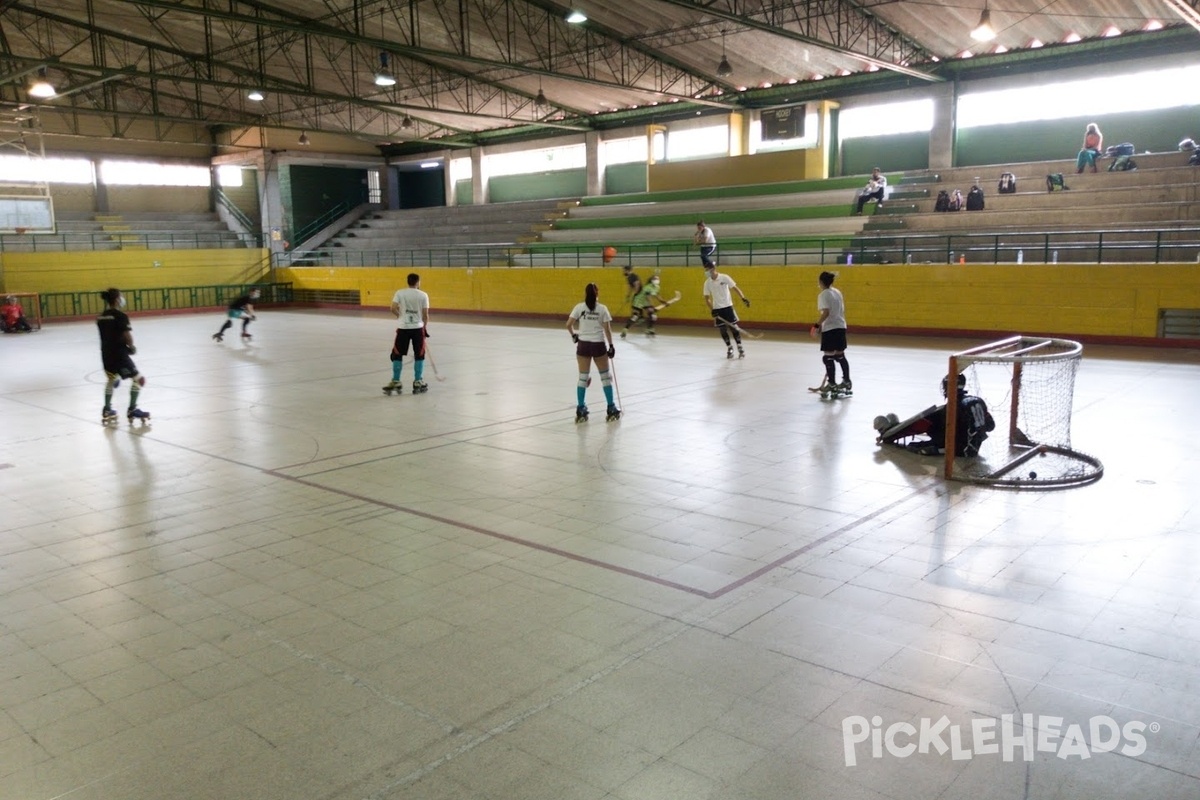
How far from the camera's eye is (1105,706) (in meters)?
4.30

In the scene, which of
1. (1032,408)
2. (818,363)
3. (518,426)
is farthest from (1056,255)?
(518,426)

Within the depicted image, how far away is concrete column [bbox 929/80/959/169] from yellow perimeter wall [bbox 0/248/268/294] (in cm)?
2930

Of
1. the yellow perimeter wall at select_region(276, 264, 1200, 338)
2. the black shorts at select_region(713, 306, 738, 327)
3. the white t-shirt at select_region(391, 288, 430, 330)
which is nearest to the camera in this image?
the white t-shirt at select_region(391, 288, 430, 330)

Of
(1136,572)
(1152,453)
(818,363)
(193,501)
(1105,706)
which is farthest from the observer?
(818,363)

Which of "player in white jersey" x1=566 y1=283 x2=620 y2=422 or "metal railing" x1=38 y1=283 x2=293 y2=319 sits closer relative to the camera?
"player in white jersey" x1=566 y1=283 x2=620 y2=422

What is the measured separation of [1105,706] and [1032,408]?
25.4ft

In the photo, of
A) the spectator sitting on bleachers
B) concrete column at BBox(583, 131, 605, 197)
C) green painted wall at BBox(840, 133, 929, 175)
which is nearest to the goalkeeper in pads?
the spectator sitting on bleachers

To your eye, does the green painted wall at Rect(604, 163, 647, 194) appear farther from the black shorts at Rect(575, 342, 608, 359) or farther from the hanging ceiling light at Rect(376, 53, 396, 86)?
the black shorts at Rect(575, 342, 608, 359)

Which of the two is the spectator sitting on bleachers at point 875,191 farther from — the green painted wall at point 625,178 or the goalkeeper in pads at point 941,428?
the goalkeeper in pads at point 941,428

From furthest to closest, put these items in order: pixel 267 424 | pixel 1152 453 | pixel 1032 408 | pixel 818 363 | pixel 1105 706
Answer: pixel 818 363 → pixel 267 424 → pixel 1032 408 → pixel 1152 453 → pixel 1105 706

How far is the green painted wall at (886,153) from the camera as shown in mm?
33094

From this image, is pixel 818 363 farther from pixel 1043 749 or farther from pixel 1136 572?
pixel 1043 749

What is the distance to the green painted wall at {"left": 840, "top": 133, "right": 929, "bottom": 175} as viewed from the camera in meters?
33.1

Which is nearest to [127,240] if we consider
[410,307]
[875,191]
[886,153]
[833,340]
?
Result: [875,191]
